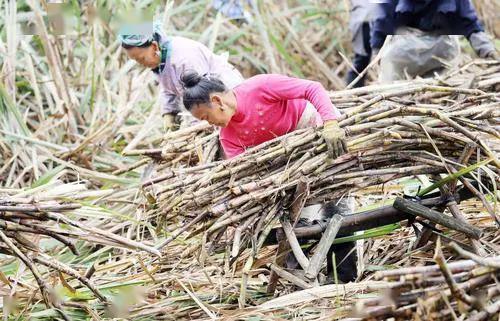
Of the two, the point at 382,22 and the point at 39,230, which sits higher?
the point at 39,230

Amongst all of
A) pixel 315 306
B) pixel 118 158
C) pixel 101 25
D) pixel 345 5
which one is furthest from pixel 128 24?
pixel 345 5

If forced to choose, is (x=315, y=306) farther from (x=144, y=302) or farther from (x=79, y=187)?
(x=79, y=187)

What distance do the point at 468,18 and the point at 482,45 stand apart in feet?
0.58

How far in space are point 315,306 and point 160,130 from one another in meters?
2.65

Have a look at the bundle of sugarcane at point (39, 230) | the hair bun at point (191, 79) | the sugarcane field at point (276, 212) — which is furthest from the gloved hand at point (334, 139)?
the bundle of sugarcane at point (39, 230)

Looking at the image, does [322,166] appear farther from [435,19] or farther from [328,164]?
[435,19]

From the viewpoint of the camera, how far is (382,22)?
17.9ft

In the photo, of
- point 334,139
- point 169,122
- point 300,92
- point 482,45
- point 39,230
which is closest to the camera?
point 39,230

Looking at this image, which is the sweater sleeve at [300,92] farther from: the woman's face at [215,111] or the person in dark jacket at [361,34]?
the person in dark jacket at [361,34]

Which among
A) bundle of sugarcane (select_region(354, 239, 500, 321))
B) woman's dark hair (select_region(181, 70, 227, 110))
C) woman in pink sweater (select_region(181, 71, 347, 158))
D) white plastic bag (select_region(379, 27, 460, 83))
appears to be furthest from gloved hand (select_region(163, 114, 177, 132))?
bundle of sugarcane (select_region(354, 239, 500, 321))

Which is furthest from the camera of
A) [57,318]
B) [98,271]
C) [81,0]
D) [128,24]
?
[81,0]

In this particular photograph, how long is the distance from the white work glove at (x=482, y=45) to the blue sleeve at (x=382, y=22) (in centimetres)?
47

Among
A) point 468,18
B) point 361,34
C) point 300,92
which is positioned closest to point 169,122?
point 300,92

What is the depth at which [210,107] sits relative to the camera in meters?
3.31
